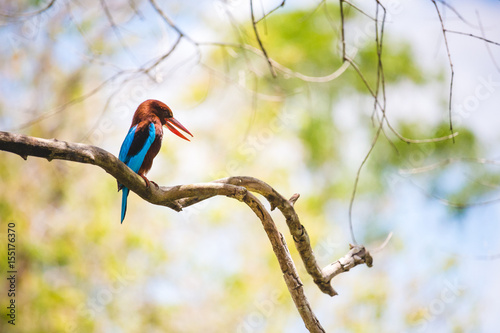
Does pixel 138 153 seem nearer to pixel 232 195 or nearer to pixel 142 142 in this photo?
pixel 142 142

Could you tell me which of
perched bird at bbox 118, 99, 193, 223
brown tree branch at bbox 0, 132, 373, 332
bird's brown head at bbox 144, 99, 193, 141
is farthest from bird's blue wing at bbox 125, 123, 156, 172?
brown tree branch at bbox 0, 132, 373, 332

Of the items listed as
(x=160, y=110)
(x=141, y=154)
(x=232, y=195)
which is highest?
(x=160, y=110)

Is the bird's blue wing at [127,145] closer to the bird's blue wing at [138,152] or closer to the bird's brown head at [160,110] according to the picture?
the bird's blue wing at [138,152]

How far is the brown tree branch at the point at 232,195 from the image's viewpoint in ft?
4.40

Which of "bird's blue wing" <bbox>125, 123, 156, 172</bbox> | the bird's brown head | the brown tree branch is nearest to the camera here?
the brown tree branch

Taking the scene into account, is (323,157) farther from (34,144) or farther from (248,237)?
(34,144)

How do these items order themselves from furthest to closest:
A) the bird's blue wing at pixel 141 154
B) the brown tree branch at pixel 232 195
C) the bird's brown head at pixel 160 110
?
the bird's brown head at pixel 160 110 < the bird's blue wing at pixel 141 154 < the brown tree branch at pixel 232 195

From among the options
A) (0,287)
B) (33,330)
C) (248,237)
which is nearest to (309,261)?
(33,330)

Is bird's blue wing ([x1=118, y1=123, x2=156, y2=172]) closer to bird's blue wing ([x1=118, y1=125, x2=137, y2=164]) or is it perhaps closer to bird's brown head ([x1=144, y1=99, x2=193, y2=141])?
bird's blue wing ([x1=118, y1=125, x2=137, y2=164])

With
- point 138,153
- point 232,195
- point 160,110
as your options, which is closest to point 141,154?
point 138,153

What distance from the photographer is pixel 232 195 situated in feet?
5.85

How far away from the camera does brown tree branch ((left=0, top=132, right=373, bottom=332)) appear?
4.40 feet

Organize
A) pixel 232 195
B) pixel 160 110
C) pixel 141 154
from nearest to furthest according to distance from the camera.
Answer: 1. pixel 232 195
2. pixel 141 154
3. pixel 160 110

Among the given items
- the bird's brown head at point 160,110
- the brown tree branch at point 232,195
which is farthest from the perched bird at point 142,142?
the brown tree branch at point 232,195
